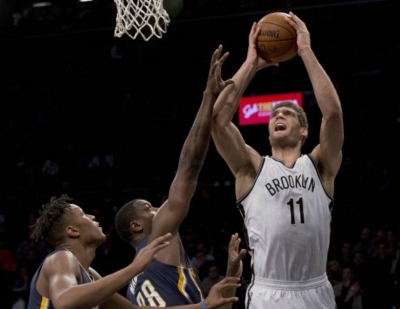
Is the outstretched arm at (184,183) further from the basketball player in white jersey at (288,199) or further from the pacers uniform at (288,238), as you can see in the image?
the pacers uniform at (288,238)

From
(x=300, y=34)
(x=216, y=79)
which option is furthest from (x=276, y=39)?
(x=216, y=79)

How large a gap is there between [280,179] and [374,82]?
32.2 feet

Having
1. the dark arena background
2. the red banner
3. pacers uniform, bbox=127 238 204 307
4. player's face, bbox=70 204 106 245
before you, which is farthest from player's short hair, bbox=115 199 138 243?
the red banner

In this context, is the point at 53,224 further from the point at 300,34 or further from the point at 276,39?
the point at 300,34

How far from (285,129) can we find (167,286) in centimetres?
115

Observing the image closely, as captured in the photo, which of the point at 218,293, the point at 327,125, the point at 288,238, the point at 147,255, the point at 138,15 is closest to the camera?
the point at 147,255

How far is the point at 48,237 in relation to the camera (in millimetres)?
4871

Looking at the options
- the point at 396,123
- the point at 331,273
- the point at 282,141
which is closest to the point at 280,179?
the point at 282,141

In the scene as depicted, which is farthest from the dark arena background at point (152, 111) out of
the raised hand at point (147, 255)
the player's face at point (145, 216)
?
the raised hand at point (147, 255)

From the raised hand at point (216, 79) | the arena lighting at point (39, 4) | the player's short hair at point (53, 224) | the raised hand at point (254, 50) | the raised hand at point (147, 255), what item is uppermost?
the arena lighting at point (39, 4)

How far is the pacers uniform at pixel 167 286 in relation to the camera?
4.97m

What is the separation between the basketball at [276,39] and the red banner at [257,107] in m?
9.39

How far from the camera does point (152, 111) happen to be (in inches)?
610

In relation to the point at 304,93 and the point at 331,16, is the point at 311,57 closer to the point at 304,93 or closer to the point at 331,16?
the point at 304,93
